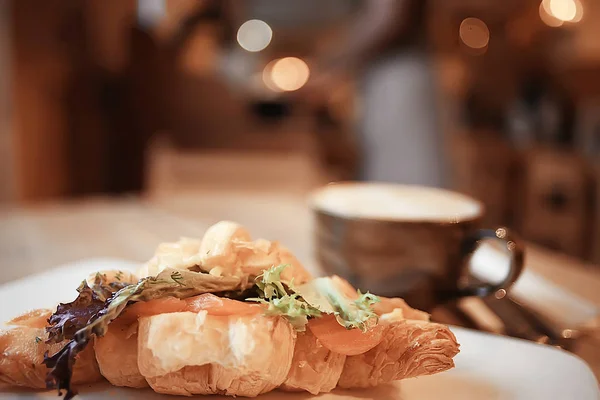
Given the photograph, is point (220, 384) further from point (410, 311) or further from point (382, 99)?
point (382, 99)

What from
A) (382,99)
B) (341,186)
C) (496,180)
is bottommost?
(496,180)

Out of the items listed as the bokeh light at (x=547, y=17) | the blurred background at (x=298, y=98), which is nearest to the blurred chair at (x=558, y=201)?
the blurred background at (x=298, y=98)

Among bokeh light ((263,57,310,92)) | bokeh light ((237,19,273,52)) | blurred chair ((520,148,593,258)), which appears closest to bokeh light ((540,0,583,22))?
blurred chair ((520,148,593,258))

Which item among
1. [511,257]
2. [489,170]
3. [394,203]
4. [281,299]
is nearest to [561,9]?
[489,170]

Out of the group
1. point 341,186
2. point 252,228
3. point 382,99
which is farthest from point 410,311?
point 382,99

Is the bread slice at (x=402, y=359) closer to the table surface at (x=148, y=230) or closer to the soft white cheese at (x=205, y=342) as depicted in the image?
the soft white cheese at (x=205, y=342)
